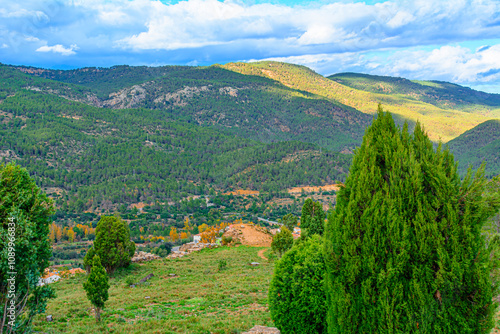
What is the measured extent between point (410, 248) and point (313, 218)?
24851 millimetres

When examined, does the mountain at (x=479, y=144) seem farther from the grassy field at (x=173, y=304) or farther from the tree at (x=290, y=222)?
the grassy field at (x=173, y=304)

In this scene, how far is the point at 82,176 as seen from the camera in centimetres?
8975

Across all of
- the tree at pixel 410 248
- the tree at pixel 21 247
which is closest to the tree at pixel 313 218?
the tree at pixel 410 248

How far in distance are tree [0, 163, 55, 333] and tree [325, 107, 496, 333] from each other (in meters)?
5.01

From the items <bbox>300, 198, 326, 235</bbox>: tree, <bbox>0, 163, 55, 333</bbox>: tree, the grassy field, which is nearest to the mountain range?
<bbox>300, 198, 326, 235</bbox>: tree

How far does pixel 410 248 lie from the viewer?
4.66m

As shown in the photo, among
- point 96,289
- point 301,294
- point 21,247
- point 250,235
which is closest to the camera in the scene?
point 21,247

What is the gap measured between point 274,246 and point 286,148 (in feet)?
304

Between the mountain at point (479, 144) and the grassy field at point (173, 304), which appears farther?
the mountain at point (479, 144)

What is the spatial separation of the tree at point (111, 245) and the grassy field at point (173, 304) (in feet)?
3.29

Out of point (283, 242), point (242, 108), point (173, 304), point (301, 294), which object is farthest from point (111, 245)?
point (242, 108)

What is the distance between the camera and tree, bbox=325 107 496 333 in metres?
4.47

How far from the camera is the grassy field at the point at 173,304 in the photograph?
992 cm

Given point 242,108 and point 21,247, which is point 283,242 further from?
point 242,108
